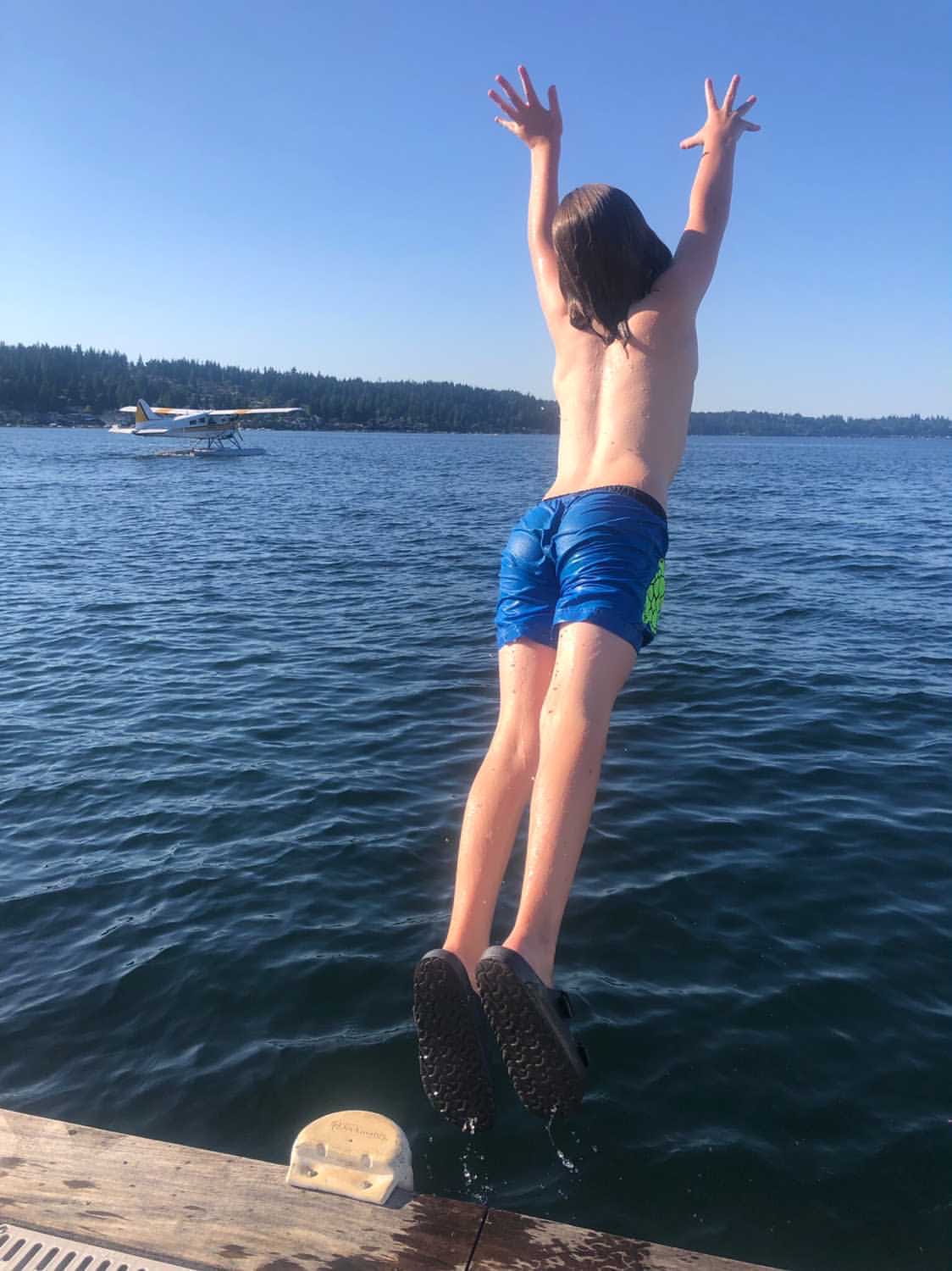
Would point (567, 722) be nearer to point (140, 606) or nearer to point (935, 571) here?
point (140, 606)

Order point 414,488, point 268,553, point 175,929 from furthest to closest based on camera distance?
1. point 414,488
2. point 268,553
3. point 175,929

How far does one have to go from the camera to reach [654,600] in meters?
3.93

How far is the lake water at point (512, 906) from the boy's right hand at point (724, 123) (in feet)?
15.8

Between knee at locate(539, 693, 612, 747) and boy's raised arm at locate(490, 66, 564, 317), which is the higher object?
boy's raised arm at locate(490, 66, 564, 317)

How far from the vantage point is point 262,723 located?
1155cm

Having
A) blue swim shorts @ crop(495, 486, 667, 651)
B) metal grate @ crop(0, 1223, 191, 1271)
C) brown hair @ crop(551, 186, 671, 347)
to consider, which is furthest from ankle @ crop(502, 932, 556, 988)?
brown hair @ crop(551, 186, 671, 347)

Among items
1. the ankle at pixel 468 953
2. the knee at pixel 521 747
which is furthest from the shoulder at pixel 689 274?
the ankle at pixel 468 953

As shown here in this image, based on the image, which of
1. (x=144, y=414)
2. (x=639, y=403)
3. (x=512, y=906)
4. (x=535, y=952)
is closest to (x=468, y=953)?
(x=535, y=952)

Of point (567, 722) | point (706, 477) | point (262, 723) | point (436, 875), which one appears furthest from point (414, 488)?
point (567, 722)

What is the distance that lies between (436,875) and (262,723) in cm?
460

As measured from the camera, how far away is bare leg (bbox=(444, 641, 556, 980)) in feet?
12.0

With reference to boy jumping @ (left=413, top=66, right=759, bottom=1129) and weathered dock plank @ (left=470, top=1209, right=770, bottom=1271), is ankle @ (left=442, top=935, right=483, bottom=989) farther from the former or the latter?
weathered dock plank @ (left=470, top=1209, right=770, bottom=1271)

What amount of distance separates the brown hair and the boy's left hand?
1.21 m

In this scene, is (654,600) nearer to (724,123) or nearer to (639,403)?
(639,403)
